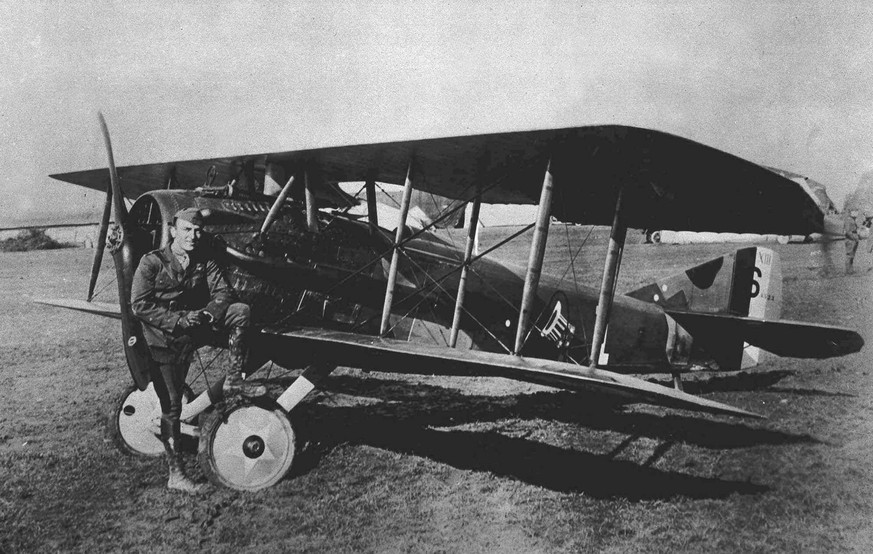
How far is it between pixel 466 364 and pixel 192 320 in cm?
183

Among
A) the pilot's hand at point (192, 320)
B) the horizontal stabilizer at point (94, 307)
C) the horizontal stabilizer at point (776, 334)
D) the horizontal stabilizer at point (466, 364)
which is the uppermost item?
the horizontal stabilizer at point (776, 334)

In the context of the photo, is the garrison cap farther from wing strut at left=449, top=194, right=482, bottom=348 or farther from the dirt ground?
wing strut at left=449, top=194, right=482, bottom=348

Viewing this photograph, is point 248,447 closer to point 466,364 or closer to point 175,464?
point 175,464

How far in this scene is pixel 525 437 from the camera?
582cm

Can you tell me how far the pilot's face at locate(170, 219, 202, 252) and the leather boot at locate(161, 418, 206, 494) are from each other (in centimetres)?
122

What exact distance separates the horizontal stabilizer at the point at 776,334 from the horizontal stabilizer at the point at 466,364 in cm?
293

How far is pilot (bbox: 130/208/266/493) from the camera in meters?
3.96

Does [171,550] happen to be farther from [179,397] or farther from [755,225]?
[755,225]

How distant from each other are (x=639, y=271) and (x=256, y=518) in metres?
16.4

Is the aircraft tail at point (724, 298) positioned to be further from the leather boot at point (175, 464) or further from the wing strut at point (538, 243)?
the leather boot at point (175, 464)

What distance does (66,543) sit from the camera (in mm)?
3490

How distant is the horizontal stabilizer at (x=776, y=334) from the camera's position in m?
6.01

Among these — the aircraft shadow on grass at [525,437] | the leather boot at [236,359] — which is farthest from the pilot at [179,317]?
the aircraft shadow on grass at [525,437]

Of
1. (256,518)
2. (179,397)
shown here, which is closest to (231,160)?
(179,397)
